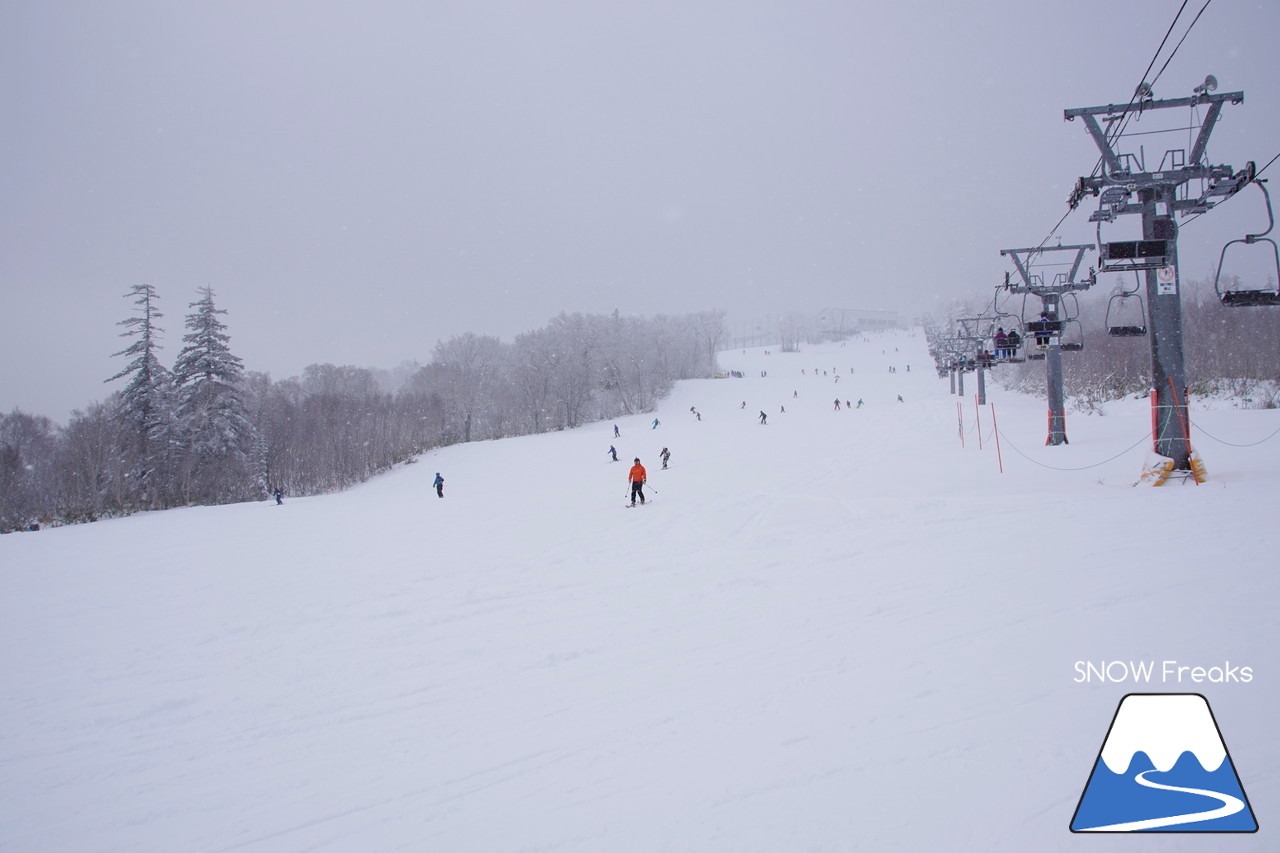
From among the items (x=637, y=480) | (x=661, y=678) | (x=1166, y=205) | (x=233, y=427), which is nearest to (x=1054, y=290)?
(x=1166, y=205)

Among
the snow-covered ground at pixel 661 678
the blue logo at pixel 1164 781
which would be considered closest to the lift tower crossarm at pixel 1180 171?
the snow-covered ground at pixel 661 678

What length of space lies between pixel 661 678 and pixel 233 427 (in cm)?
4461

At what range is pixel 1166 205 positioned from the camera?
12422 mm

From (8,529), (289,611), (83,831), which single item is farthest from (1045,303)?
(8,529)

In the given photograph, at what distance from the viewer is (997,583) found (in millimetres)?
7324

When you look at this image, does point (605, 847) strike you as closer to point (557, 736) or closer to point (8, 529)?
point (557, 736)

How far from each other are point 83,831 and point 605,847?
15.0 feet

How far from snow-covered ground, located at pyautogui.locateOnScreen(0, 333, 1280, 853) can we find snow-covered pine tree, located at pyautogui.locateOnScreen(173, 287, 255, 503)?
28.3m

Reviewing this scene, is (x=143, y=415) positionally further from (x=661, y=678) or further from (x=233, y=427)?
(x=661, y=678)

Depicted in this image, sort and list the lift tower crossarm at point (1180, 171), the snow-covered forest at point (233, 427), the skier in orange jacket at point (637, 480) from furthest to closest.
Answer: the snow-covered forest at point (233, 427) < the skier in orange jacket at point (637, 480) < the lift tower crossarm at point (1180, 171)

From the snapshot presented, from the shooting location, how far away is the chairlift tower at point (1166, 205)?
1159 cm

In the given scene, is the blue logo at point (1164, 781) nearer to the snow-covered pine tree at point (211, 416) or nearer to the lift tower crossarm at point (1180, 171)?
the lift tower crossarm at point (1180, 171)

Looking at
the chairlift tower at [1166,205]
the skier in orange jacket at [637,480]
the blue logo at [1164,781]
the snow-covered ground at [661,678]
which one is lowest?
the snow-covered ground at [661,678]

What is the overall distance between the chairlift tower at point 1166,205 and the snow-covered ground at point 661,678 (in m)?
1.75
